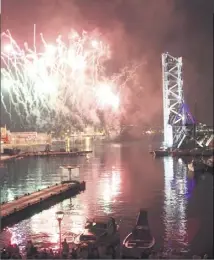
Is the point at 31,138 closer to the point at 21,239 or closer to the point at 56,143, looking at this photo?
the point at 56,143

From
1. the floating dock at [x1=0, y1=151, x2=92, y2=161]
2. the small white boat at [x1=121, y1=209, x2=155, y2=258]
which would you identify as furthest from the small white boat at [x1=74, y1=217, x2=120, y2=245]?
the floating dock at [x1=0, y1=151, x2=92, y2=161]

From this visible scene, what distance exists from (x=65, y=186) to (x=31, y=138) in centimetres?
1907

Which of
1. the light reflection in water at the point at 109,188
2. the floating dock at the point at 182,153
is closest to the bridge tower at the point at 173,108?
the floating dock at the point at 182,153

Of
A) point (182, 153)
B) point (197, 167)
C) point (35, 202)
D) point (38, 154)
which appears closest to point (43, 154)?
point (38, 154)

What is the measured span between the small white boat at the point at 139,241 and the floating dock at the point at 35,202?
215 centimetres

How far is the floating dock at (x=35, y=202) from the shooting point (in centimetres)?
615

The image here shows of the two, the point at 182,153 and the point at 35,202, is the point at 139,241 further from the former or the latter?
the point at 182,153

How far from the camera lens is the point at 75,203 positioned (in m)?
7.27

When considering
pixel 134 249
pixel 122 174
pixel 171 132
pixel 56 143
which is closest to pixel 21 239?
pixel 134 249

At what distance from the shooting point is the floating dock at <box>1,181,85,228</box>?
6154 mm

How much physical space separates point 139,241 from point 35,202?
2.93 m

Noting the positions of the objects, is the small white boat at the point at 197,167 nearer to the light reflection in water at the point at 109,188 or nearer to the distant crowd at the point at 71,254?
the light reflection in water at the point at 109,188

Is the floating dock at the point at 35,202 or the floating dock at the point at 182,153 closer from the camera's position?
the floating dock at the point at 35,202

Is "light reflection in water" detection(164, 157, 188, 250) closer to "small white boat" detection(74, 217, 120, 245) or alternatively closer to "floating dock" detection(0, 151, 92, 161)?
"small white boat" detection(74, 217, 120, 245)
